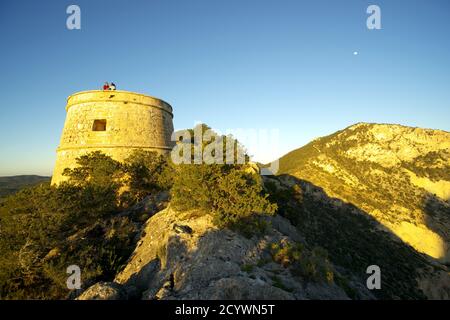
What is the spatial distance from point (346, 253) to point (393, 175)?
34.1 metres

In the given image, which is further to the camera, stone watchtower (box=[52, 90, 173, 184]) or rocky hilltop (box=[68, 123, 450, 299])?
stone watchtower (box=[52, 90, 173, 184])

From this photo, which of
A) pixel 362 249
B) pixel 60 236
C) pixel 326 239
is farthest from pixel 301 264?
pixel 362 249

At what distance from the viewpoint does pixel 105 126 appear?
2062cm

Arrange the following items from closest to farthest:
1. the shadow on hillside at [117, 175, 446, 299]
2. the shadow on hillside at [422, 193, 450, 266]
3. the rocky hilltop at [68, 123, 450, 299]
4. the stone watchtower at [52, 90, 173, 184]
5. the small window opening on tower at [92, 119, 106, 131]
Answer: the rocky hilltop at [68, 123, 450, 299]
the shadow on hillside at [117, 175, 446, 299]
the stone watchtower at [52, 90, 173, 184]
the small window opening on tower at [92, 119, 106, 131]
the shadow on hillside at [422, 193, 450, 266]

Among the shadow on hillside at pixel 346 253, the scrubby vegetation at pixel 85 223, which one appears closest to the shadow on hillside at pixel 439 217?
the shadow on hillside at pixel 346 253

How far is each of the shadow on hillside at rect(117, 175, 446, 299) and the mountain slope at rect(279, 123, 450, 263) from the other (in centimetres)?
776

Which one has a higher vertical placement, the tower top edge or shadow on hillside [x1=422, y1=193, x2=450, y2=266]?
the tower top edge

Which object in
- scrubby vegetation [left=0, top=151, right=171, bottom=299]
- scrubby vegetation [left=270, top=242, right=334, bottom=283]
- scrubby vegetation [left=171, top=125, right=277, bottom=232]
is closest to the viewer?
scrubby vegetation [left=270, top=242, right=334, bottom=283]

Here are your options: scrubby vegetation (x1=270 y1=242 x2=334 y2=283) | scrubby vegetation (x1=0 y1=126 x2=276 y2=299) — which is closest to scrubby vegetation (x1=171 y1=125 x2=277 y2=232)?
scrubby vegetation (x1=0 y1=126 x2=276 y2=299)

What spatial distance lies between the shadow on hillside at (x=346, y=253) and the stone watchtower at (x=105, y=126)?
460 inches

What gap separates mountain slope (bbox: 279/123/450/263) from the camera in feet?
108

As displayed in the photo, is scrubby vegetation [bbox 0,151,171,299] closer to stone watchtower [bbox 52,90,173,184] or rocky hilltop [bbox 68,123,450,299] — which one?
rocky hilltop [bbox 68,123,450,299]
